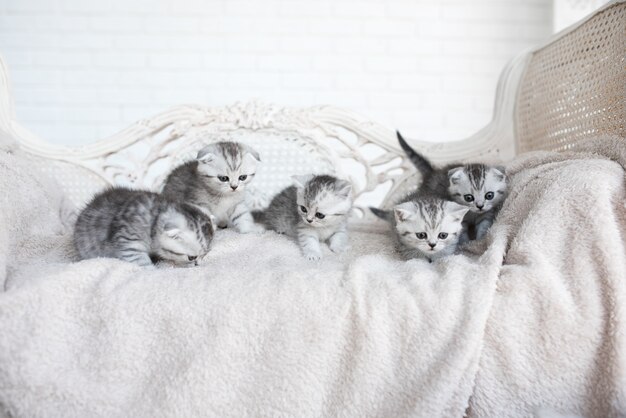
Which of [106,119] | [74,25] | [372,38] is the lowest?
[106,119]

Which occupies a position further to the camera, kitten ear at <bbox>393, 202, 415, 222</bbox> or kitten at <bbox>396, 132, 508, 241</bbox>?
kitten at <bbox>396, 132, 508, 241</bbox>

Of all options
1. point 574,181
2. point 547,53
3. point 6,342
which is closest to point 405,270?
point 574,181

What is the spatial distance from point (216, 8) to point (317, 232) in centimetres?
185

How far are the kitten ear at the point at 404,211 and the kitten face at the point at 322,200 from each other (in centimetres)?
23

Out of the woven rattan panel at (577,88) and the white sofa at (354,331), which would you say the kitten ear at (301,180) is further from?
the woven rattan panel at (577,88)

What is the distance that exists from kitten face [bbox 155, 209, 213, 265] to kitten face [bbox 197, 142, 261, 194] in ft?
1.09

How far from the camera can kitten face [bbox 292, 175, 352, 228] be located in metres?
1.80

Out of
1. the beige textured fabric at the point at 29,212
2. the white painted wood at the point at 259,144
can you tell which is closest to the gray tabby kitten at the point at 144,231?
the beige textured fabric at the point at 29,212

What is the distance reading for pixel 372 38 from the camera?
308 cm

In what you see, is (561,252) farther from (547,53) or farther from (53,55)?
(53,55)

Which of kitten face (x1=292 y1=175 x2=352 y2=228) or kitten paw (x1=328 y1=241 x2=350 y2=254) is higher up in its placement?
kitten face (x1=292 y1=175 x2=352 y2=228)

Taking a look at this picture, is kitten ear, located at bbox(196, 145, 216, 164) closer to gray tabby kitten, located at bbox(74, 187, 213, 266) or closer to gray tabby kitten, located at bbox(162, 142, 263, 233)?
gray tabby kitten, located at bbox(162, 142, 263, 233)

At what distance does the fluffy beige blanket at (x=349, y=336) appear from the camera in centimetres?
108

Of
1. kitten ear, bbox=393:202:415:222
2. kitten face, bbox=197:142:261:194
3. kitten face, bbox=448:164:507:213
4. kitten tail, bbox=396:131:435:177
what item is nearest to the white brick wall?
kitten tail, bbox=396:131:435:177
